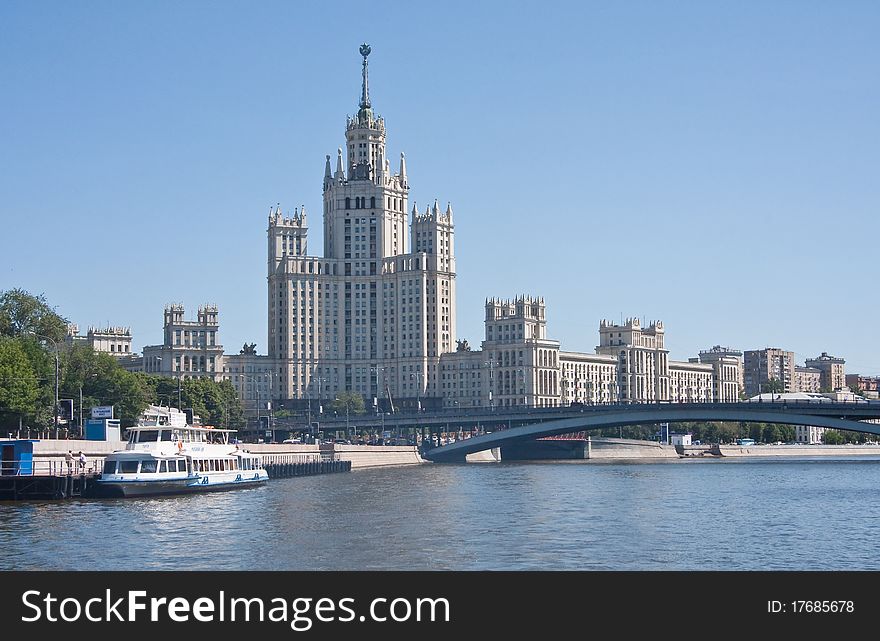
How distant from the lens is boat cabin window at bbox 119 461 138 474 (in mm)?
87312

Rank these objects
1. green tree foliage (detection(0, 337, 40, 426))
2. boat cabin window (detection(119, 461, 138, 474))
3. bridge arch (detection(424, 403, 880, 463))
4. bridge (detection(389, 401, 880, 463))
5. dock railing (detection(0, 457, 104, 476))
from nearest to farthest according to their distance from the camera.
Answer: dock railing (detection(0, 457, 104, 476))
boat cabin window (detection(119, 461, 138, 474))
green tree foliage (detection(0, 337, 40, 426))
bridge arch (detection(424, 403, 880, 463))
bridge (detection(389, 401, 880, 463))

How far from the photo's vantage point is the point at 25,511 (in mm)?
75500

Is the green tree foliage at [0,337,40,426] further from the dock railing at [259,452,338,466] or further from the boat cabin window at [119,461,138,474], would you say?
the dock railing at [259,452,338,466]

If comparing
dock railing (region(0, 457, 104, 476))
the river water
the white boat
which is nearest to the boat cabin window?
the white boat

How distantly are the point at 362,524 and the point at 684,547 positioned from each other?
1807cm

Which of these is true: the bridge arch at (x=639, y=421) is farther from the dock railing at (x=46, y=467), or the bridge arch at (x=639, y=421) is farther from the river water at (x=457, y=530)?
the dock railing at (x=46, y=467)

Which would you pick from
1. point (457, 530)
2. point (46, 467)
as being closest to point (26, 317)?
point (46, 467)

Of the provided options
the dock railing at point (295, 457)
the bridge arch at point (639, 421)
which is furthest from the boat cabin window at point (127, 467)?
the bridge arch at point (639, 421)

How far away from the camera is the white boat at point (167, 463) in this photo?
86.6 metres

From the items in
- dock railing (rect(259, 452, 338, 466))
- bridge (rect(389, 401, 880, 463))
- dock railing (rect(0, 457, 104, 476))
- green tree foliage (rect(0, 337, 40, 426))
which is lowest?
dock railing (rect(259, 452, 338, 466))

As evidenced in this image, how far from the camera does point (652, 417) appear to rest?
16012 cm

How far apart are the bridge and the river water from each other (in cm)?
4339

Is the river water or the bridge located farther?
the bridge

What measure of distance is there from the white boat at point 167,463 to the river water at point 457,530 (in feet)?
6.21
